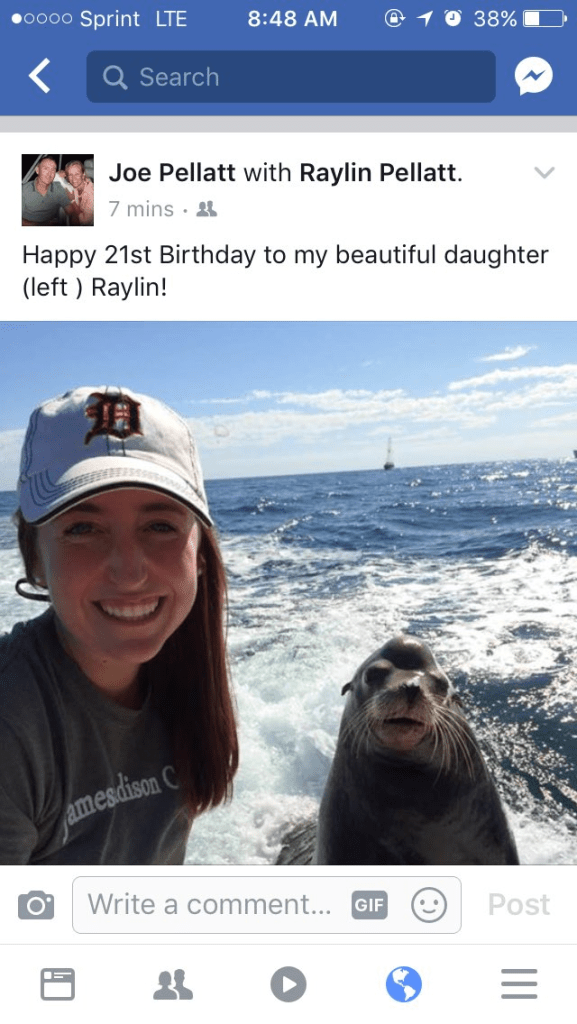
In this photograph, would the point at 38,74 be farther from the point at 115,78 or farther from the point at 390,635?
the point at 390,635

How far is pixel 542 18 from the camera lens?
2027 millimetres

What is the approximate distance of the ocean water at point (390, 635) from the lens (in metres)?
→ 4.94

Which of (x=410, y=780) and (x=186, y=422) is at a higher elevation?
(x=186, y=422)
